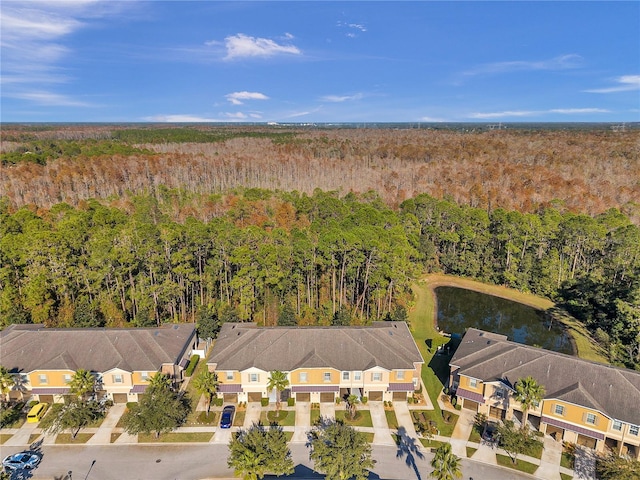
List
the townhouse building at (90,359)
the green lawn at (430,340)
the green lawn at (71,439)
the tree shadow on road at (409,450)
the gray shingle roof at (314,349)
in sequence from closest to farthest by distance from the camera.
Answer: the tree shadow on road at (409,450) → the green lawn at (71,439) → the townhouse building at (90,359) → the gray shingle roof at (314,349) → the green lawn at (430,340)

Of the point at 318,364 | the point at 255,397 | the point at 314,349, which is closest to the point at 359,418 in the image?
the point at 318,364

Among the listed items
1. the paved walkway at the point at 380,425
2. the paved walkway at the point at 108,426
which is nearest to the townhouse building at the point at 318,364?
the paved walkway at the point at 380,425

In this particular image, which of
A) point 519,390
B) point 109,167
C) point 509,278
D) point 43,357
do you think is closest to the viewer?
point 519,390

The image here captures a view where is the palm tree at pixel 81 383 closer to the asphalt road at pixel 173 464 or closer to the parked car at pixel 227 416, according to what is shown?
the asphalt road at pixel 173 464

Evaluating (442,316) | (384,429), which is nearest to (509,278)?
(442,316)

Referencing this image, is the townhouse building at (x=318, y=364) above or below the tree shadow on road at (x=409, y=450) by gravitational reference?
above

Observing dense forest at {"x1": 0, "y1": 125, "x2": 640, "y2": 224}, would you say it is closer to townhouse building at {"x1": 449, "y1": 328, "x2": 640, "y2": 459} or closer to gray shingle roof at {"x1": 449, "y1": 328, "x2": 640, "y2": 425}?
gray shingle roof at {"x1": 449, "y1": 328, "x2": 640, "y2": 425}

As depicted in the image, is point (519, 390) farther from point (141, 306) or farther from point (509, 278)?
Result: point (141, 306)
